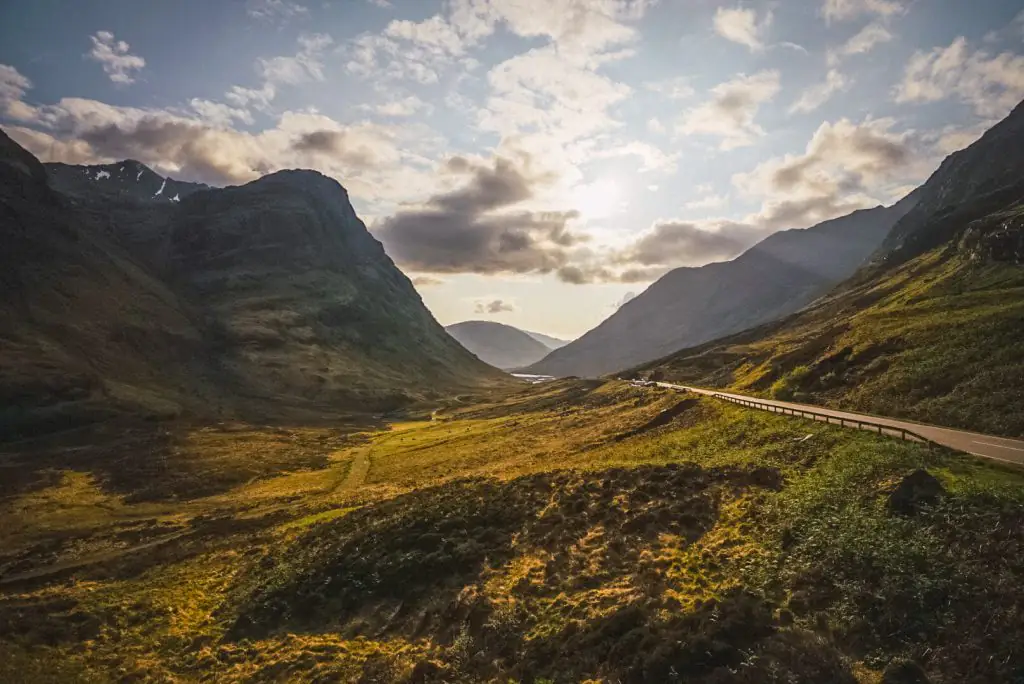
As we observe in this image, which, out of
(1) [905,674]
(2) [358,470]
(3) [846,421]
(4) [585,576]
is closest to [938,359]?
(3) [846,421]

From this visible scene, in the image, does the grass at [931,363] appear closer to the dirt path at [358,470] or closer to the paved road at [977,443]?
the paved road at [977,443]

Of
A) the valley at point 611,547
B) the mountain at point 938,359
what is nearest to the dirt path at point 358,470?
the valley at point 611,547

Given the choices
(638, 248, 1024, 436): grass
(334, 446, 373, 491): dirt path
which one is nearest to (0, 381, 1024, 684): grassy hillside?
(334, 446, 373, 491): dirt path

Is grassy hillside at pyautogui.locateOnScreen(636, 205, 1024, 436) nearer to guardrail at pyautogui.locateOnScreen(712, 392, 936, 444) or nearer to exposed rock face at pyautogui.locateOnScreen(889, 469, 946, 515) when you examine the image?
guardrail at pyautogui.locateOnScreen(712, 392, 936, 444)

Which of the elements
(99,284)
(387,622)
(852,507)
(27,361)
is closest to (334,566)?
(387,622)

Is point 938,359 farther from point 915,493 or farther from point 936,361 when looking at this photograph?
point 915,493

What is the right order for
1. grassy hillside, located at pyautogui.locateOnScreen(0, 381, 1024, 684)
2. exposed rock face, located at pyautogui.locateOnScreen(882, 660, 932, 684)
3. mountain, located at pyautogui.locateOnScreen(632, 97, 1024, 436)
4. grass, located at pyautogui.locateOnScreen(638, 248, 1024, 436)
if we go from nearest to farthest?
exposed rock face, located at pyautogui.locateOnScreen(882, 660, 932, 684) → grassy hillside, located at pyautogui.locateOnScreen(0, 381, 1024, 684) → grass, located at pyautogui.locateOnScreen(638, 248, 1024, 436) → mountain, located at pyautogui.locateOnScreen(632, 97, 1024, 436)

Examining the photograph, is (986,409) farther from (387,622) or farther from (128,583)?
(128,583)
